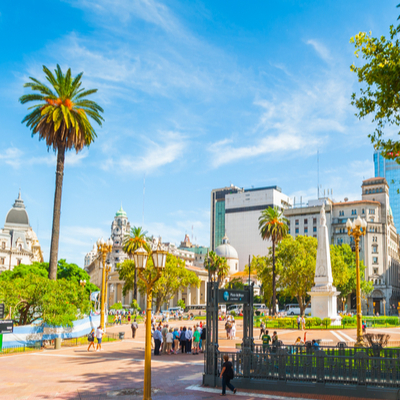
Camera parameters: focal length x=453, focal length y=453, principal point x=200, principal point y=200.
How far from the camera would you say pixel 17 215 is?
444ft

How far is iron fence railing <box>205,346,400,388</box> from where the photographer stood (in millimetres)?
12820

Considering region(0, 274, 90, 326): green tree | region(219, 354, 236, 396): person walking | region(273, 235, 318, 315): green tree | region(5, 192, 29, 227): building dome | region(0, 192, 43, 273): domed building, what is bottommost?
region(219, 354, 236, 396): person walking

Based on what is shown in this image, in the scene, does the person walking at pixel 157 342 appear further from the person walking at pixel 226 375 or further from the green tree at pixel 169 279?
the green tree at pixel 169 279

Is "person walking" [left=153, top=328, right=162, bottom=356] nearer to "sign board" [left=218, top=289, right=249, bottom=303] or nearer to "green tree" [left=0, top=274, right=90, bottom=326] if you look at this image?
"green tree" [left=0, top=274, right=90, bottom=326]

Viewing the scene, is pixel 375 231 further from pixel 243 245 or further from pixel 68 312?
pixel 68 312

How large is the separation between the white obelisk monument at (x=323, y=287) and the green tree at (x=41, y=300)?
2305 cm

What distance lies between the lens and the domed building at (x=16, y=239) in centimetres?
11556

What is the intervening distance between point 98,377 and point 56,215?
1869 cm

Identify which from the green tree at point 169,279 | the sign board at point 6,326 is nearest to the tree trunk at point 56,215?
the sign board at point 6,326

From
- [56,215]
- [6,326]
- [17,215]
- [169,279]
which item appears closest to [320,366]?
[6,326]

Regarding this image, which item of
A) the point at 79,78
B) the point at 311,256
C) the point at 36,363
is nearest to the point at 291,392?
the point at 36,363

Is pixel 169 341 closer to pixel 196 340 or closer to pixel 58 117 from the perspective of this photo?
pixel 196 340

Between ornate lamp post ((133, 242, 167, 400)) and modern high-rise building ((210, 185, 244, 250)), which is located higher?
modern high-rise building ((210, 185, 244, 250))

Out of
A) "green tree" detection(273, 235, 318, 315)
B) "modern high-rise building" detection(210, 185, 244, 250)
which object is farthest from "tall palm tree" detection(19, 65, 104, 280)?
"modern high-rise building" detection(210, 185, 244, 250)
